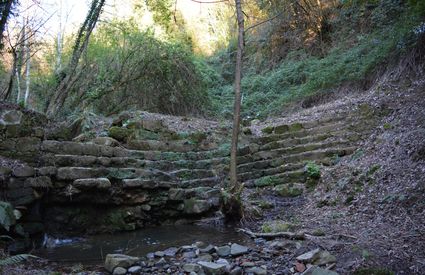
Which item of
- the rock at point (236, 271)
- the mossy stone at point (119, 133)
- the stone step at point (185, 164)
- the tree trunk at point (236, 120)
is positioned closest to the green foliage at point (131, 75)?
the mossy stone at point (119, 133)

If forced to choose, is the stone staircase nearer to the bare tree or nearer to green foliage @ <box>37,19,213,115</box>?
green foliage @ <box>37,19,213,115</box>

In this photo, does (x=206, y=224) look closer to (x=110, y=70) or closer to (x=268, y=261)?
(x=268, y=261)

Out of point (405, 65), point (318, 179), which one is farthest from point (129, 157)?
point (405, 65)

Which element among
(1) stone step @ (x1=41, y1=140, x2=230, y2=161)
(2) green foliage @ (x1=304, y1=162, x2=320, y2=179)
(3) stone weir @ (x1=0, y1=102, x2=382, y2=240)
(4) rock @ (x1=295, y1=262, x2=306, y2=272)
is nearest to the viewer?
(4) rock @ (x1=295, y1=262, x2=306, y2=272)

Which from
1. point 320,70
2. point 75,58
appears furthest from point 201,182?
point 320,70

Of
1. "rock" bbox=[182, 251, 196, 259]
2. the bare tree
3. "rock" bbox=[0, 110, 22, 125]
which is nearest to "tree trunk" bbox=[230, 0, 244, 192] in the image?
"rock" bbox=[182, 251, 196, 259]

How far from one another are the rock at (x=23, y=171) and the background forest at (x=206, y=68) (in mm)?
4799

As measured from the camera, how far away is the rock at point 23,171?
16.5ft

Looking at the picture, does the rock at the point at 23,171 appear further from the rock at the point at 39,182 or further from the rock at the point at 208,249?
the rock at the point at 208,249

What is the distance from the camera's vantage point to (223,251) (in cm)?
432

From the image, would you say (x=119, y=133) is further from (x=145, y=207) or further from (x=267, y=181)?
(x=267, y=181)

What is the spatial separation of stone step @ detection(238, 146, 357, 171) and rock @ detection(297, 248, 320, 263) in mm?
4033

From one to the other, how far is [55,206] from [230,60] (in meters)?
13.3

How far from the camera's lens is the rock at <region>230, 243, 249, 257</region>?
13.9 ft
